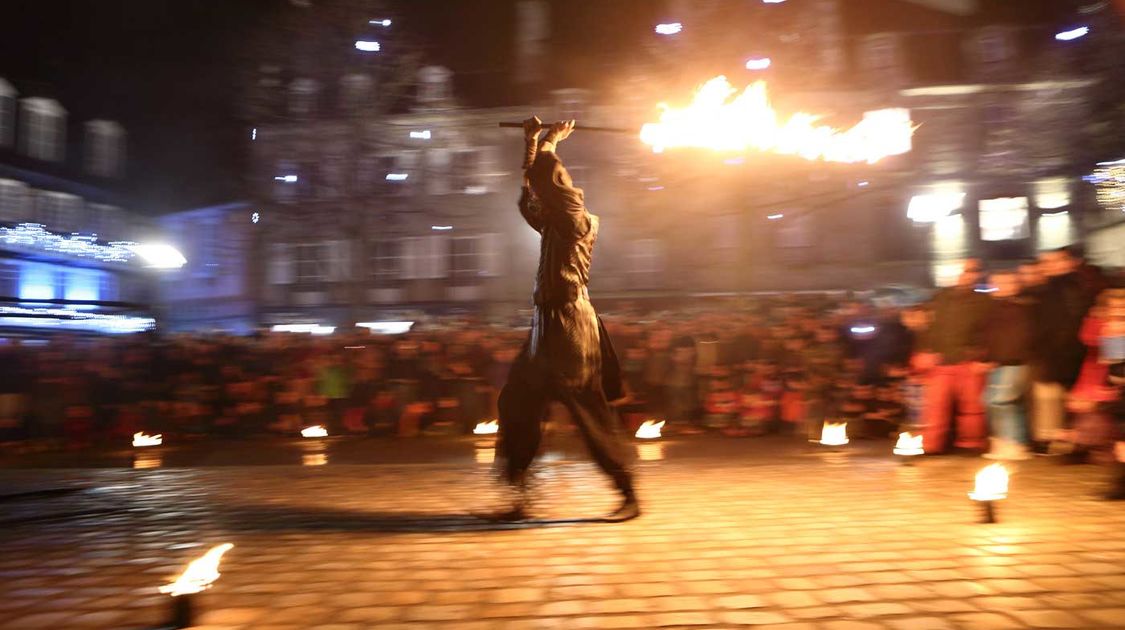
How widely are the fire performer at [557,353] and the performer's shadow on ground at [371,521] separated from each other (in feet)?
1.04

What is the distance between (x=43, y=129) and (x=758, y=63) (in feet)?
122

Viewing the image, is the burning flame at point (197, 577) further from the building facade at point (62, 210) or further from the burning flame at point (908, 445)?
the building facade at point (62, 210)

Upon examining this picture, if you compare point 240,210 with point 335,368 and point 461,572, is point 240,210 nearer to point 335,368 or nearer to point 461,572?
point 335,368

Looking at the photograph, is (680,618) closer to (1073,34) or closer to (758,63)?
(758,63)

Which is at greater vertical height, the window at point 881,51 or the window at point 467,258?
the window at point 881,51

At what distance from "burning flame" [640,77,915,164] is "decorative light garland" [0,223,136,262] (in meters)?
36.2

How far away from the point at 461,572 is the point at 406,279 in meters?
32.3

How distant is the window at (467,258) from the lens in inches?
1388

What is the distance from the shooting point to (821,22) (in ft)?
64.8

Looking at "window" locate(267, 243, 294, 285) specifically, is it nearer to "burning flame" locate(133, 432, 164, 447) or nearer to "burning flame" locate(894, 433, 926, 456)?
"burning flame" locate(133, 432, 164, 447)

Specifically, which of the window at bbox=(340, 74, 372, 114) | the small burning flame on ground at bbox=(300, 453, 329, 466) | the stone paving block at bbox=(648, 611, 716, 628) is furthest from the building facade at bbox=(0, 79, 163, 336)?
the stone paving block at bbox=(648, 611, 716, 628)

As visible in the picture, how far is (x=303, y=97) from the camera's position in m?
23.4

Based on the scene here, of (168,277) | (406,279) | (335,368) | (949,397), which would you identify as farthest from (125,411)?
(168,277)

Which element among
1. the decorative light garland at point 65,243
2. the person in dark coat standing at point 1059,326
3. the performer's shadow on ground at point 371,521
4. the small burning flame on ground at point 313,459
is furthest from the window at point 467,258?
the performer's shadow on ground at point 371,521
